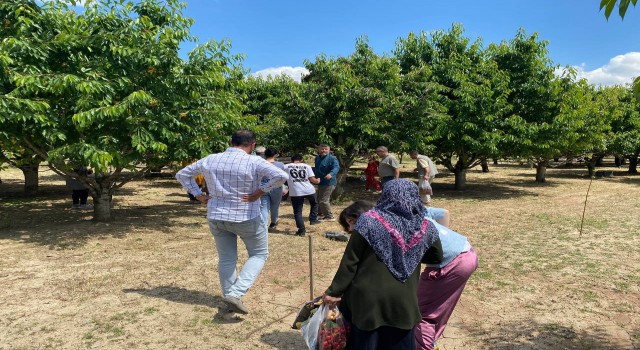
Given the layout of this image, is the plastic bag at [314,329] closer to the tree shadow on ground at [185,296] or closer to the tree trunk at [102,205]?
the tree shadow on ground at [185,296]

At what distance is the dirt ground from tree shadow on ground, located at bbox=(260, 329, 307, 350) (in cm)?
2

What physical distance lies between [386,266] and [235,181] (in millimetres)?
1971

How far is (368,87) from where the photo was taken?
1263cm

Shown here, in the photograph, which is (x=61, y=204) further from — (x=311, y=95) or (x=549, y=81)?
(x=549, y=81)

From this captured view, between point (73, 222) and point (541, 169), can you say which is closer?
point (73, 222)

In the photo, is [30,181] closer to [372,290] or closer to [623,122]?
[372,290]

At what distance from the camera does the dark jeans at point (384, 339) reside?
251cm

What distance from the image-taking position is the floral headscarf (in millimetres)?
2406

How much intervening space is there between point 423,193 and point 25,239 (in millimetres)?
7514

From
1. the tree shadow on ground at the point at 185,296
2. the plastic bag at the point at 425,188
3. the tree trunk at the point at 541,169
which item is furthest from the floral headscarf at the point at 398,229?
the tree trunk at the point at 541,169

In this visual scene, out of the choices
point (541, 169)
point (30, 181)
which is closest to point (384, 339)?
point (30, 181)

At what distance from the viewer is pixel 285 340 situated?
12.5 feet

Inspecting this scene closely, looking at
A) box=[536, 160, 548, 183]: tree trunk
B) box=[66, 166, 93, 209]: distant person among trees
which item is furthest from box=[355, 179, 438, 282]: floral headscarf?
box=[536, 160, 548, 183]: tree trunk

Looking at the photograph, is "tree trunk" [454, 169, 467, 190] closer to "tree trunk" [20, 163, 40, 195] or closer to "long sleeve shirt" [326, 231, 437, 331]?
"tree trunk" [20, 163, 40, 195]
